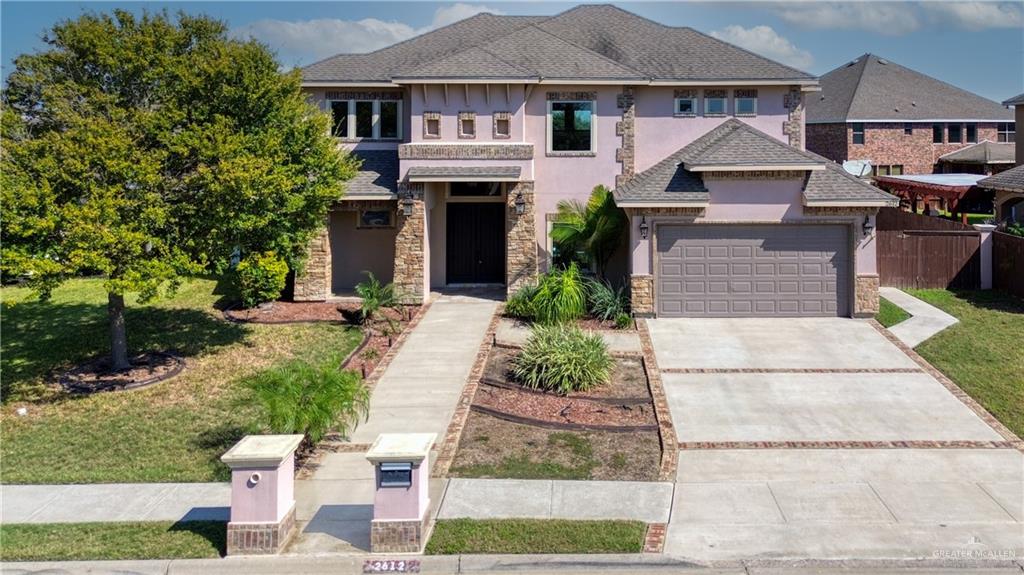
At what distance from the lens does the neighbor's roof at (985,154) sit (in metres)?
38.7

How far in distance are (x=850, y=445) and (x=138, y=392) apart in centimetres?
1120

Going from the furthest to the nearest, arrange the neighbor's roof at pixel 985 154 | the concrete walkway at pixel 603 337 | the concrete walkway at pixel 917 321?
the neighbor's roof at pixel 985 154, the concrete walkway at pixel 917 321, the concrete walkway at pixel 603 337

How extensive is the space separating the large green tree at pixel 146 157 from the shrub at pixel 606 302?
653cm

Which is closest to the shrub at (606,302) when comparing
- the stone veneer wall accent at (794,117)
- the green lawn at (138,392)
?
the green lawn at (138,392)

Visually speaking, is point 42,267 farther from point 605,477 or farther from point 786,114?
point 786,114

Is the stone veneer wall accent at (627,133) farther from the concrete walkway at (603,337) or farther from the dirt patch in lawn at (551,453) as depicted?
the dirt patch in lawn at (551,453)

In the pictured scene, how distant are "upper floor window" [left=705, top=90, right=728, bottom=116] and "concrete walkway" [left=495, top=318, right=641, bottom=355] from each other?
23.1ft

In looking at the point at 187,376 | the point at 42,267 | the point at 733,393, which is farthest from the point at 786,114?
the point at 42,267

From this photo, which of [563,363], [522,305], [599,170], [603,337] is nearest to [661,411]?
[563,363]

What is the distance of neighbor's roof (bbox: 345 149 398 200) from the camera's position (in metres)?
20.5

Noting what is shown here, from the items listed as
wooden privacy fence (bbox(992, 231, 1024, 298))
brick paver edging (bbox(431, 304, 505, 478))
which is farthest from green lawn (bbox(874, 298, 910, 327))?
brick paver edging (bbox(431, 304, 505, 478))

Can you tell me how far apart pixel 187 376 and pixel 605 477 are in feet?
27.1

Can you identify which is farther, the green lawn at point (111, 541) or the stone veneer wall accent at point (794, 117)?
the stone veneer wall accent at point (794, 117)

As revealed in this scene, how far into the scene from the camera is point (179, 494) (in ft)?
32.8
